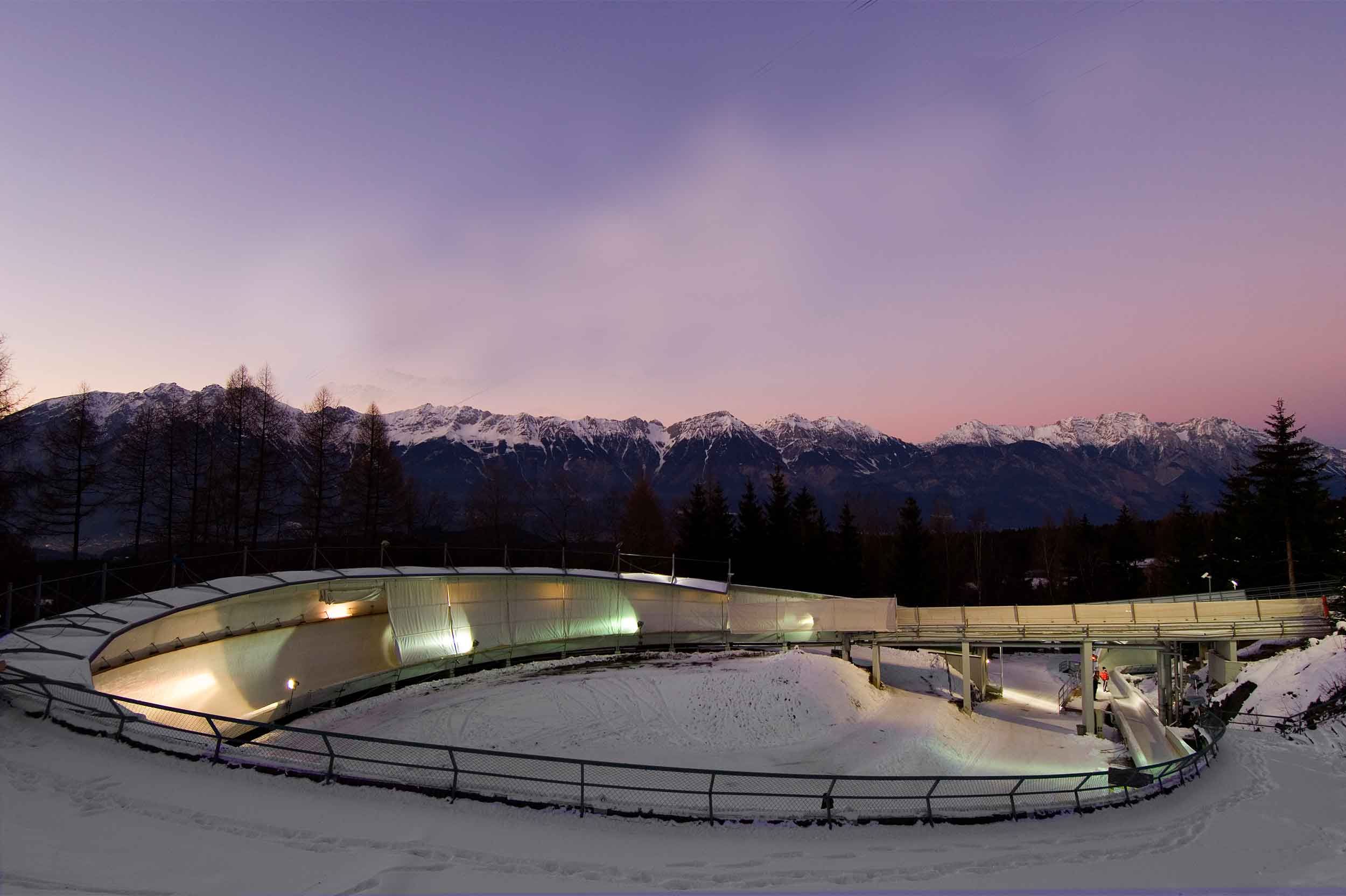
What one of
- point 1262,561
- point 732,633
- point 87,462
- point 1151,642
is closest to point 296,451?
point 87,462

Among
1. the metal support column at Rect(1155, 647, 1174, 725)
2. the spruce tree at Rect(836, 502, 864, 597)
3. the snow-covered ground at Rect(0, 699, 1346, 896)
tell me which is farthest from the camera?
the spruce tree at Rect(836, 502, 864, 597)

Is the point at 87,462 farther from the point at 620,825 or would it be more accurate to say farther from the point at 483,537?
the point at 483,537

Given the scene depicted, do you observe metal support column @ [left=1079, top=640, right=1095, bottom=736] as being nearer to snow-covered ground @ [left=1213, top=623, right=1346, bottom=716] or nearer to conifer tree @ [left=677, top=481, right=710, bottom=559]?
snow-covered ground @ [left=1213, top=623, right=1346, bottom=716]

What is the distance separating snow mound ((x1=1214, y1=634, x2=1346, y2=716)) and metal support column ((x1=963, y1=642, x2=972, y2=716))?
36.9ft

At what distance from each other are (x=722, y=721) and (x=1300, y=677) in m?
24.8

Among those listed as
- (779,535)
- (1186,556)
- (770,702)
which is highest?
(779,535)

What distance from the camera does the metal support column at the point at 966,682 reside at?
117 feet

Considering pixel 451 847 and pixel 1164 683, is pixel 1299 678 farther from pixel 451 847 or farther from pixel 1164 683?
pixel 451 847

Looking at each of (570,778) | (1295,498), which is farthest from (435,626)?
(1295,498)

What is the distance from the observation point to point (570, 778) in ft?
65.1

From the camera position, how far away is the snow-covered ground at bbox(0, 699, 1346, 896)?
9.55 m

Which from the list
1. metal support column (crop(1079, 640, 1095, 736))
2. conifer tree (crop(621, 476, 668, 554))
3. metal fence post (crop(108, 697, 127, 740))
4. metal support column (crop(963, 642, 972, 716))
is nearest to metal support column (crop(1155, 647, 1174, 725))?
metal support column (crop(1079, 640, 1095, 736))

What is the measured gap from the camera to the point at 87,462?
33000 mm

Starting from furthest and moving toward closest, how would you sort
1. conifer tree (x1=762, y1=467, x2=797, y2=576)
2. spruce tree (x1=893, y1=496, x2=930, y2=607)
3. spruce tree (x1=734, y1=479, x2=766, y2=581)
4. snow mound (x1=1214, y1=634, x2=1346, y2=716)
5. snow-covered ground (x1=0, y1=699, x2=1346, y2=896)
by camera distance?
spruce tree (x1=893, y1=496, x2=930, y2=607) < conifer tree (x1=762, y1=467, x2=797, y2=576) < spruce tree (x1=734, y1=479, x2=766, y2=581) < snow mound (x1=1214, y1=634, x2=1346, y2=716) < snow-covered ground (x1=0, y1=699, x2=1346, y2=896)
